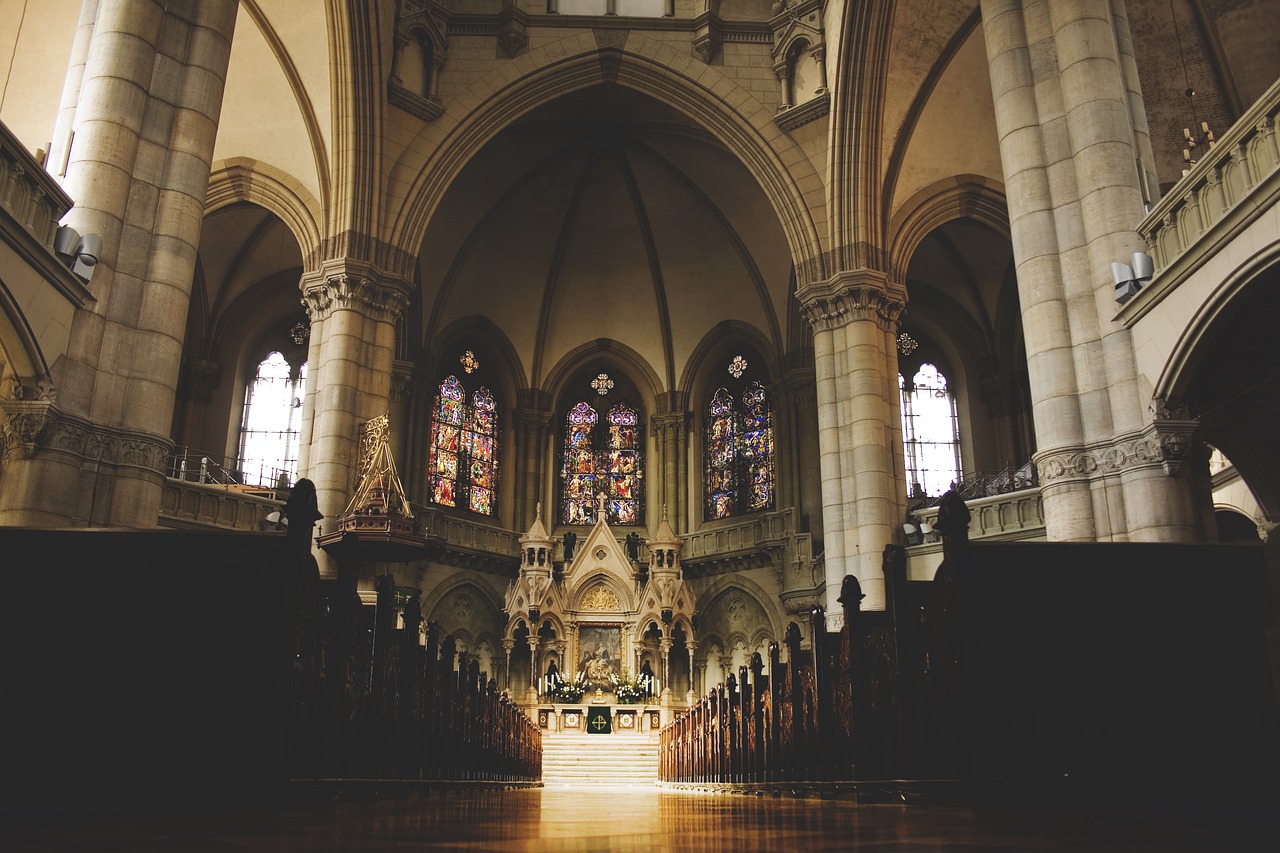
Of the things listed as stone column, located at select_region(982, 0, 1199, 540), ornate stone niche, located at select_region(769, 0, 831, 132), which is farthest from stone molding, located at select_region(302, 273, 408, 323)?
stone column, located at select_region(982, 0, 1199, 540)

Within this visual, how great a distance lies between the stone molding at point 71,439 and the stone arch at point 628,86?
983 cm

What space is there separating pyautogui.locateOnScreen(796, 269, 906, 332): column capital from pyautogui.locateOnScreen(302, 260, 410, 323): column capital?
24.1 ft

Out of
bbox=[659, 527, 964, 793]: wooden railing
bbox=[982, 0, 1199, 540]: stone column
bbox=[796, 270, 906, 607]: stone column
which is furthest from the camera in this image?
bbox=[796, 270, 906, 607]: stone column

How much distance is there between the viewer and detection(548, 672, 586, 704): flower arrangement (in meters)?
22.9

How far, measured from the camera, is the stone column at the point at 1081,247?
29.8ft

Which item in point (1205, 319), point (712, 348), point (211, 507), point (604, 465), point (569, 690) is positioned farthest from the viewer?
point (604, 465)

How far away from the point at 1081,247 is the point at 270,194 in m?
14.7

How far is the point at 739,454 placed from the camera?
2636 cm

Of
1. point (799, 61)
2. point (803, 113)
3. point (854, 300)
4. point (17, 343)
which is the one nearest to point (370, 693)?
point (17, 343)

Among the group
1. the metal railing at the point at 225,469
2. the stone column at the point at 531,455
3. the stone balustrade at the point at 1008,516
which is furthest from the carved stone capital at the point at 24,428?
the stone column at the point at 531,455

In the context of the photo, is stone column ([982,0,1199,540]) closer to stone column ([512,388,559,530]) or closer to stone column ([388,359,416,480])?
stone column ([388,359,416,480])

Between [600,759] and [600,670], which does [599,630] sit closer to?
[600,670]

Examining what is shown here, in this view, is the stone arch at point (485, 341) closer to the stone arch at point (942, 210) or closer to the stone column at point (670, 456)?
the stone column at point (670, 456)

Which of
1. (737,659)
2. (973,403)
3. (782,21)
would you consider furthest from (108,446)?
(973,403)
